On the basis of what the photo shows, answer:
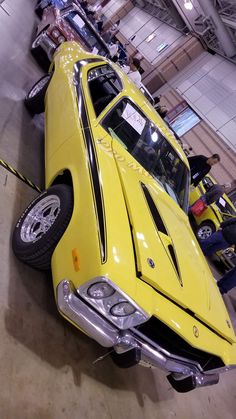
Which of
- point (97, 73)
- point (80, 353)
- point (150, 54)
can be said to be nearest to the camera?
point (80, 353)

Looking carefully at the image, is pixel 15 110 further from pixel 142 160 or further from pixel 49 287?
pixel 49 287

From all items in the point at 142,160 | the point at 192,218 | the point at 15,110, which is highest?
the point at 15,110

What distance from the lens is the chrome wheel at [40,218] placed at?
2795mm

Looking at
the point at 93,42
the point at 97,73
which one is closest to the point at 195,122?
the point at 93,42

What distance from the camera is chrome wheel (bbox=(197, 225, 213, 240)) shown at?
696 cm

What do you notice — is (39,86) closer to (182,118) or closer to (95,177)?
(95,177)

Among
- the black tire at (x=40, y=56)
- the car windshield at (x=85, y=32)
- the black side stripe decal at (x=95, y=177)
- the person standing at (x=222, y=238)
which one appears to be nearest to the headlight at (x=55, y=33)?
the black tire at (x=40, y=56)

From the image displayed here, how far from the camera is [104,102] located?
145 inches

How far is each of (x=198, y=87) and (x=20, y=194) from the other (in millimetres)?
13543

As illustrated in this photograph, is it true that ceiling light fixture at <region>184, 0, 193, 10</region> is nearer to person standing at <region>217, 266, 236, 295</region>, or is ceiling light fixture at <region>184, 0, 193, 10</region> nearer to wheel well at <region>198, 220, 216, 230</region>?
wheel well at <region>198, 220, 216, 230</region>

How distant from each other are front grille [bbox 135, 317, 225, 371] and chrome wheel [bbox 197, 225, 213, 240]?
4193 mm

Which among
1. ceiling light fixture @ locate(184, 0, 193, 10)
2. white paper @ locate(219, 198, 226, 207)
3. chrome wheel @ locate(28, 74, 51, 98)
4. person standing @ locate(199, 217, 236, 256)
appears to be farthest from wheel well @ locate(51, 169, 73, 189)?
ceiling light fixture @ locate(184, 0, 193, 10)

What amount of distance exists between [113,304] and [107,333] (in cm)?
26

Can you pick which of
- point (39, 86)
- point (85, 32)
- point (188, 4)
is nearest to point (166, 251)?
point (39, 86)
